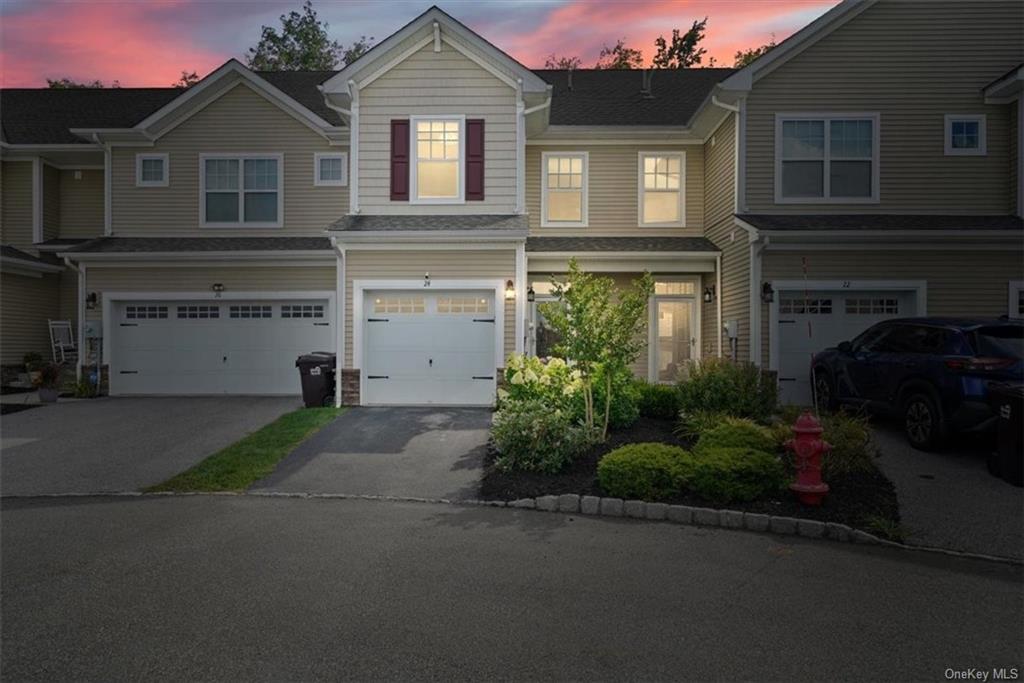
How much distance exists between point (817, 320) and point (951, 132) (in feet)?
16.1

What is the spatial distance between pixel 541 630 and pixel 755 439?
15.8 ft

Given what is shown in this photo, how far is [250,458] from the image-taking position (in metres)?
9.82

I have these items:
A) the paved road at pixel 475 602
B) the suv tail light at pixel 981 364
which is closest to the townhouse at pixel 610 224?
the suv tail light at pixel 981 364

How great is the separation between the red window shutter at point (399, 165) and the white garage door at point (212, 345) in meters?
3.80

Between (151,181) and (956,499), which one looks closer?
(956,499)

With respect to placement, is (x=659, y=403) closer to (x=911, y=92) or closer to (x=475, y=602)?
(x=475, y=602)

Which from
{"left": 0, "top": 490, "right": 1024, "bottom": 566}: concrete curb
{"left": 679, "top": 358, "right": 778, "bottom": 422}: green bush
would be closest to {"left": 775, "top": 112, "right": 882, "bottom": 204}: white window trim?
{"left": 679, "top": 358, "right": 778, "bottom": 422}: green bush

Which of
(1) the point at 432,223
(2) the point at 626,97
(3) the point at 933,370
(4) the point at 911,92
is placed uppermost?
(2) the point at 626,97

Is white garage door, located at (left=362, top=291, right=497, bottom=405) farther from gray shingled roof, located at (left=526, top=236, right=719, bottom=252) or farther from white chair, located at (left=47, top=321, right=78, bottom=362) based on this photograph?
white chair, located at (left=47, top=321, right=78, bottom=362)

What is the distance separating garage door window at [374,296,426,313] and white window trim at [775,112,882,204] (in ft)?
24.8

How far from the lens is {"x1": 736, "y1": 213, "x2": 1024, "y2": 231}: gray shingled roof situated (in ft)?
44.0

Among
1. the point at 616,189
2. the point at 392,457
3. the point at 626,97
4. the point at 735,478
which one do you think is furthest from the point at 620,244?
the point at 735,478

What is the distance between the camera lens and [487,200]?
14.6 metres

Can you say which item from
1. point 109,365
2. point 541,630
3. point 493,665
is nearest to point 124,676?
point 493,665
